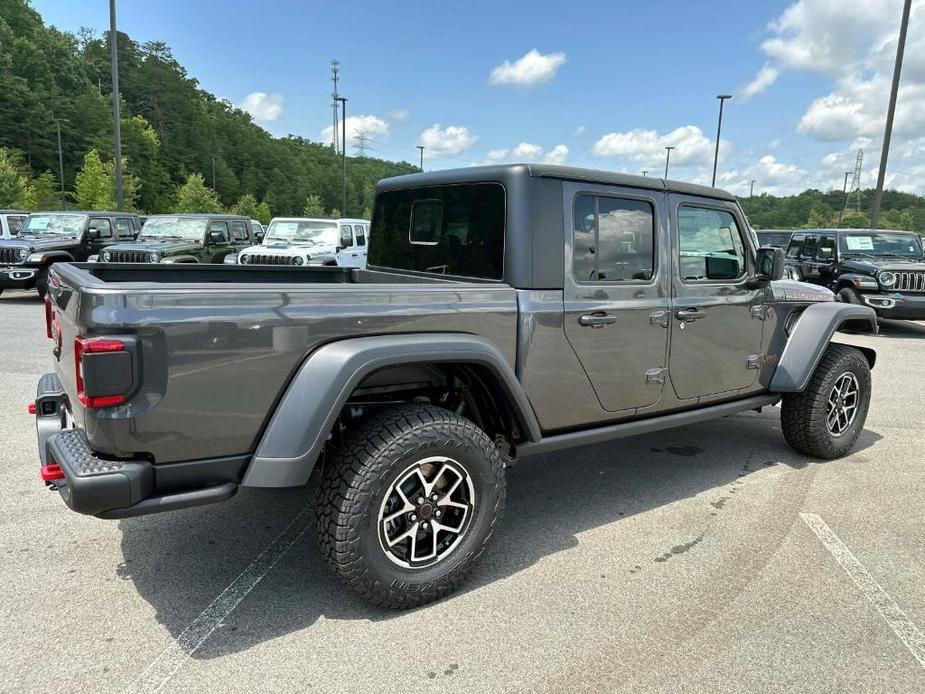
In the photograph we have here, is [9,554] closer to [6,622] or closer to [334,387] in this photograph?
[6,622]

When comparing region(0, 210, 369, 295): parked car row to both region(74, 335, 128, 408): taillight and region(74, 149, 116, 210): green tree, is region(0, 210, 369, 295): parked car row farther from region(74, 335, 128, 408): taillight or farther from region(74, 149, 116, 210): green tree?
region(74, 149, 116, 210): green tree

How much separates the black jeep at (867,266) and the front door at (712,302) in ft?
28.3

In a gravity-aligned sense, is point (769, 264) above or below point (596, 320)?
above

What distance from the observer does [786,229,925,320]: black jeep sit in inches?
439

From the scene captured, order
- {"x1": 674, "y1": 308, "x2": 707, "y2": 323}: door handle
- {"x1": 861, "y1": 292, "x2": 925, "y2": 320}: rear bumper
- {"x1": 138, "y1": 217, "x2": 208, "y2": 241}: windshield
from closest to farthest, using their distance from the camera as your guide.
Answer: {"x1": 674, "y1": 308, "x2": 707, "y2": 323}: door handle < {"x1": 861, "y1": 292, "x2": 925, "y2": 320}: rear bumper < {"x1": 138, "y1": 217, "x2": 208, "y2": 241}: windshield

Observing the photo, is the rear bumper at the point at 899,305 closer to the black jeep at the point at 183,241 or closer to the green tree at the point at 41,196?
the black jeep at the point at 183,241

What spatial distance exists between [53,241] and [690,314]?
13164mm

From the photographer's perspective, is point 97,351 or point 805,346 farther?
point 805,346

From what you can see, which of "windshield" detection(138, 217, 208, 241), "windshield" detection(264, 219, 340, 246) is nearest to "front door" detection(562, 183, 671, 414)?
"windshield" detection(264, 219, 340, 246)

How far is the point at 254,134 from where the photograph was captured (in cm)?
9831

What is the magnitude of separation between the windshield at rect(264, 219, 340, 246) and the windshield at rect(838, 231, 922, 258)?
410 inches

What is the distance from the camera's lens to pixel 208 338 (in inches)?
89.7

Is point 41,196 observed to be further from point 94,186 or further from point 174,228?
point 174,228

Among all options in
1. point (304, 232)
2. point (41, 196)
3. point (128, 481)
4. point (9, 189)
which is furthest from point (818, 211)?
point (128, 481)
